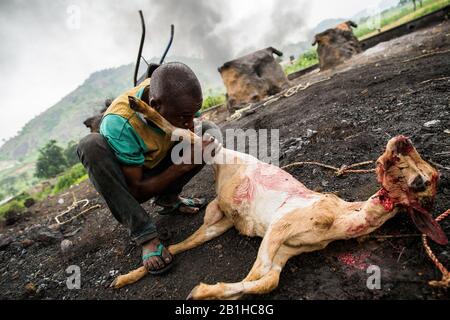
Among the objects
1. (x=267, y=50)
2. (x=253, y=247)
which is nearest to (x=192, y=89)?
(x=253, y=247)

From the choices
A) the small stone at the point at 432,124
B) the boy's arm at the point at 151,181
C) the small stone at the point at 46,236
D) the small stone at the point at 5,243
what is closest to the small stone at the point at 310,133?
the small stone at the point at 432,124

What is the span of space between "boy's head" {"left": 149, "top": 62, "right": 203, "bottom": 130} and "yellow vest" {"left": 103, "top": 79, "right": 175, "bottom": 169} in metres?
0.26

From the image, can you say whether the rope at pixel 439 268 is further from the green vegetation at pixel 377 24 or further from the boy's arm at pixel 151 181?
the green vegetation at pixel 377 24

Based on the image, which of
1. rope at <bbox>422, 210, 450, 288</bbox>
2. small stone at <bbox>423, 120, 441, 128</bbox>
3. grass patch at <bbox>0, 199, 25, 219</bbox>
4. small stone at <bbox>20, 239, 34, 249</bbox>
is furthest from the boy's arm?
grass patch at <bbox>0, 199, 25, 219</bbox>

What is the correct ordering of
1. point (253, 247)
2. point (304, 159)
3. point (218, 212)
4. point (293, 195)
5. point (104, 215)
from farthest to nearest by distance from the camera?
point (104, 215) → point (304, 159) → point (218, 212) → point (253, 247) → point (293, 195)

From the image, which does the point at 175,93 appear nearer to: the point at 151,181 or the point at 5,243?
the point at 151,181

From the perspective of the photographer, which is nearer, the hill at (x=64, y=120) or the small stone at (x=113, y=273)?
the small stone at (x=113, y=273)

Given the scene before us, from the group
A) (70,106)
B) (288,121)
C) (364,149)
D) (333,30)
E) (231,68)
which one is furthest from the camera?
(70,106)

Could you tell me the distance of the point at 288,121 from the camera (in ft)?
16.8

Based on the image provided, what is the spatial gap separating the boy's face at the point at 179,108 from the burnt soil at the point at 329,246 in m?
1.07

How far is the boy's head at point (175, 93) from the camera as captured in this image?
210cm

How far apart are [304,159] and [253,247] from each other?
1.53 metres

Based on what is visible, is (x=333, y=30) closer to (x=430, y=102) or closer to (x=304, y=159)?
(x=430, y=102)

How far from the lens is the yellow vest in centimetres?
237
